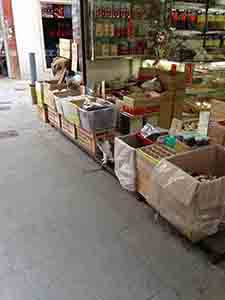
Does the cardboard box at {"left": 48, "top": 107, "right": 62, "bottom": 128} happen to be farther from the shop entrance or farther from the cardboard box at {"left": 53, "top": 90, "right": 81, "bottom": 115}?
the shop entrance

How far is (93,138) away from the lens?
3.10 m

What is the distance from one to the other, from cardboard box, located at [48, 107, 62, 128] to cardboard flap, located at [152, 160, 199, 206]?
2.32 meters

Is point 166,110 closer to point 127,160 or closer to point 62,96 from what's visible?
point 127,160

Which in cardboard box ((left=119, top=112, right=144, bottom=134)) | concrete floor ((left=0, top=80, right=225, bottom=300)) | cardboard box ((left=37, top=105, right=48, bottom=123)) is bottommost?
concrete floor ((left=0, top=80, right=225, bottom=300))

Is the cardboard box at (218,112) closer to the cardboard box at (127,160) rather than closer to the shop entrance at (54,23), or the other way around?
the cardboard box at (127,160)

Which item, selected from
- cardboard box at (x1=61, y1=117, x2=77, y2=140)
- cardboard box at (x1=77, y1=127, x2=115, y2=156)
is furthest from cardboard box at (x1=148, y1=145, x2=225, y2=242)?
cardboard box at (x1=61, y1=117, x2=77, y2=140)

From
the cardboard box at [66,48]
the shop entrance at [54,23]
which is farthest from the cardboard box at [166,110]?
the shop entrance at [54,23]

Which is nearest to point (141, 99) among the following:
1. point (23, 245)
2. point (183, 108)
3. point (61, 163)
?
point (183, 108)

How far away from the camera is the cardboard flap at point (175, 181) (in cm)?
170

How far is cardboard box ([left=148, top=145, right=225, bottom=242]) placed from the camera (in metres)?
1.71

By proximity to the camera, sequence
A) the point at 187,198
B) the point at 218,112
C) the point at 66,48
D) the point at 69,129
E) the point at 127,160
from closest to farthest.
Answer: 1. the point at 187,198
2. the point at 127,160
3. the point at 218,112
4. the point at 69,129
5. the point at 66,48

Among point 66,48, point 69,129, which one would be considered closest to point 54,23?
point 66,48

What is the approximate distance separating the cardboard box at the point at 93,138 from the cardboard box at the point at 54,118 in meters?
0.71

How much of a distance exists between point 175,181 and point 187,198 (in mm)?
138
